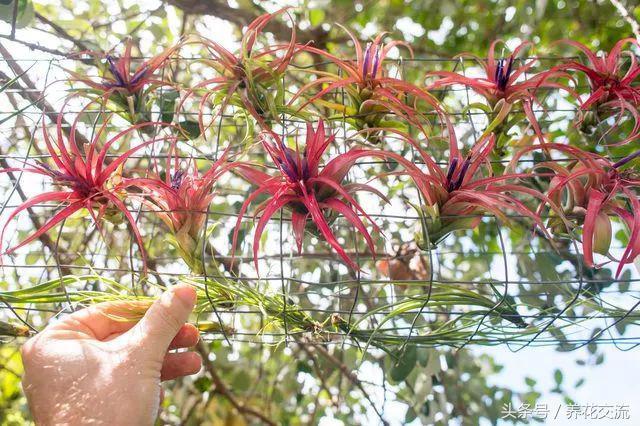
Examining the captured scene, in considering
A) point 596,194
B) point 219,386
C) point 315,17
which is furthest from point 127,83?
point 315,17

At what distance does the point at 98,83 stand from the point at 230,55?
0.19 metres

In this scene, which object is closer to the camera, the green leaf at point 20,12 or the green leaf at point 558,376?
the green leaf at point 20,12

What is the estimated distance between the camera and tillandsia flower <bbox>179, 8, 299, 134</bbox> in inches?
26.6

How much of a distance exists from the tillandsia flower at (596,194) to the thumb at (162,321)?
382 mm

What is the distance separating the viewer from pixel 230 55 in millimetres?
690

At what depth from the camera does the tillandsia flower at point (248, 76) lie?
2.22 feet

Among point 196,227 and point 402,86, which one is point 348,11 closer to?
point 402,86

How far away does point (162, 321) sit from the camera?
0.61 m

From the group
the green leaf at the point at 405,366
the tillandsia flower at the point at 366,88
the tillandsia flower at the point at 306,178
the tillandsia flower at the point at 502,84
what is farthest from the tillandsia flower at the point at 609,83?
the green leaf at the point at 405,366

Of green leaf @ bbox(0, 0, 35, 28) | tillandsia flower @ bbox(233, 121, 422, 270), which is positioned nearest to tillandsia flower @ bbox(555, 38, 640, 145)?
tillandsia flower @ bbox(233, 121, 422, 270)

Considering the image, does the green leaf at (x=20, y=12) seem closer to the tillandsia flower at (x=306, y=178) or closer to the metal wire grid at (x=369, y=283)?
the metal wire grid at (x=369, y=283)

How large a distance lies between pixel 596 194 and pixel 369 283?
257 millimetres

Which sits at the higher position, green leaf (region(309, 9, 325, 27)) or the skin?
green leaf (region(309, 9, 325, 27))

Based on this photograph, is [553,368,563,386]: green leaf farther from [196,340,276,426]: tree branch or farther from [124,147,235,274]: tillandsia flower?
[124,147,235,274]: tillandsia flower
